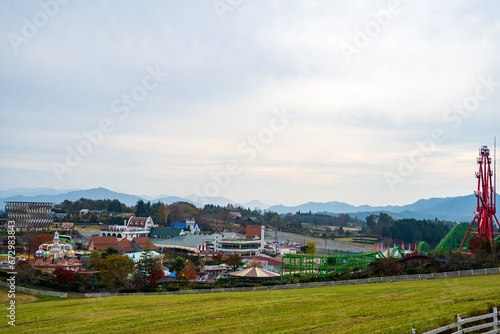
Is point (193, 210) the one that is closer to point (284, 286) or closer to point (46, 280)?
point (46, 280)

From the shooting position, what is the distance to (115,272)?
43562 millimetres

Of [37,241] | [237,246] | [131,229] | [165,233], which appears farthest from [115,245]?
[131,229]

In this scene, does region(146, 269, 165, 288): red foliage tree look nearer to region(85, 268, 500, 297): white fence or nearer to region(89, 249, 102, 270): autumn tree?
region(85, 268, 500, 297): white fence

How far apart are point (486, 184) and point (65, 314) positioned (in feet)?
152

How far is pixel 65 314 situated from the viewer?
2595 cm

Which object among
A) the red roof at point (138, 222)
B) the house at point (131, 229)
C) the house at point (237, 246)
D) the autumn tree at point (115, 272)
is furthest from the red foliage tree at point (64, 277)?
the red roof at point (138, 222)

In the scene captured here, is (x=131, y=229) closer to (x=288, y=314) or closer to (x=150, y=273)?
(x=150, y=273)

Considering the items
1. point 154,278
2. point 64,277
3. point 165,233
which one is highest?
point 165,233

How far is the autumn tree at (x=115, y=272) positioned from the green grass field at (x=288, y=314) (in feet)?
47.1

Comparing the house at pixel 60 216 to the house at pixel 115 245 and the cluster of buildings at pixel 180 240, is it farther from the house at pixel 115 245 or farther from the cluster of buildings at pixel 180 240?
the house at pixel 115 245

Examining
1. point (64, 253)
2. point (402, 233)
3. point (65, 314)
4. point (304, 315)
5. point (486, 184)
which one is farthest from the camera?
point (402, 233)

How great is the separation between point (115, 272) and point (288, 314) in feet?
91.9

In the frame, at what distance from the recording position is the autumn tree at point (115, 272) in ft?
143

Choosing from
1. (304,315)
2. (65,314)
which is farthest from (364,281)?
(65,314)
